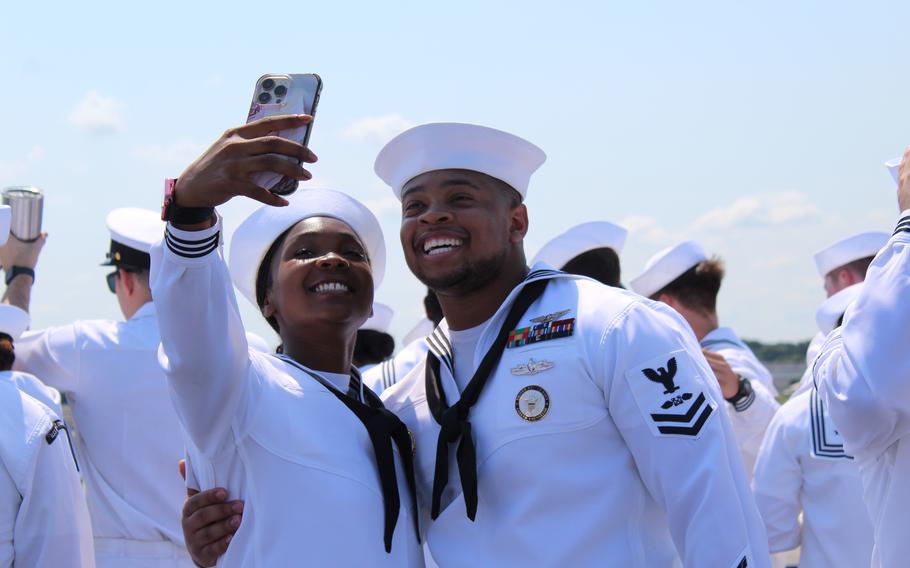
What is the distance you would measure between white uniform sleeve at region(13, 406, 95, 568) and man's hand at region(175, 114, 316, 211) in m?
1.68

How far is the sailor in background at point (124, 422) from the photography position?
231 inches

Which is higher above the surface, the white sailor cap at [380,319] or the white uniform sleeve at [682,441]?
the white uniform sleeve at [682,441]

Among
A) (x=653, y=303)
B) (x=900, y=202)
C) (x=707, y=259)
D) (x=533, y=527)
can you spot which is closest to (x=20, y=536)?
(x=533, y=527)

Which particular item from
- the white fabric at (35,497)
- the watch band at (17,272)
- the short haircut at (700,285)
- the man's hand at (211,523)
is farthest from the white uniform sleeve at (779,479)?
the watch band at (17,272)

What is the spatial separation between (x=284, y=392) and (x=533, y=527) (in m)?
0.90

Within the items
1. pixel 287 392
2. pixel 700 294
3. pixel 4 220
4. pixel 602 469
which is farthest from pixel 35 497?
pixel 700 294

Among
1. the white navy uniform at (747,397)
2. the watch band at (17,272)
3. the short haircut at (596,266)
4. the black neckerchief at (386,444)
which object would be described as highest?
the black neckerchief at (386,444)

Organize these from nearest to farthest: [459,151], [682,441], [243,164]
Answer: [243,164], [682,441], [459,151]

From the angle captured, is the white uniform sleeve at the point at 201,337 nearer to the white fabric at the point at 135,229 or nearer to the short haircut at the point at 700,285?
the white fabric at the point at 135,229

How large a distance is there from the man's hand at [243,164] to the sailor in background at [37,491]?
165 centimetres

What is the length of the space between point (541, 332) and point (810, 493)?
2892 mm

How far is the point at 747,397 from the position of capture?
266 inches

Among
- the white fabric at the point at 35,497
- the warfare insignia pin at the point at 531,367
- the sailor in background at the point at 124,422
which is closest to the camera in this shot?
the warfare insignia pin at the point at 531,367

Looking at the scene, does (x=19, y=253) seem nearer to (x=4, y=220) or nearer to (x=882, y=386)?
(x=4, y=220)
